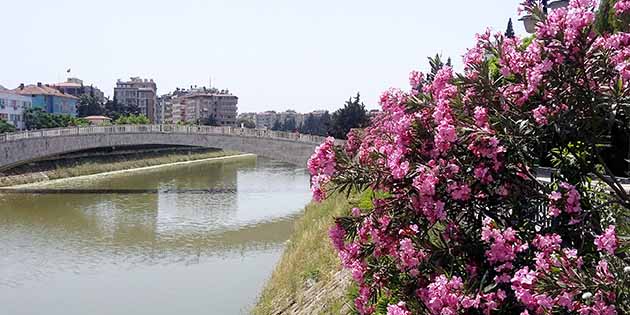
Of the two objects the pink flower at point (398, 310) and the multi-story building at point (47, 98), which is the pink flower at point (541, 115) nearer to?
the pink flower at point (398, 310)

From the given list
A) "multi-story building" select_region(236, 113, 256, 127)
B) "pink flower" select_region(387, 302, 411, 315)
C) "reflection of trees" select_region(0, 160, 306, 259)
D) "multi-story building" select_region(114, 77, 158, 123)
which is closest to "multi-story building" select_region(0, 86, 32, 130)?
"reflection of trees" select_region(0, 160, 306, 259)

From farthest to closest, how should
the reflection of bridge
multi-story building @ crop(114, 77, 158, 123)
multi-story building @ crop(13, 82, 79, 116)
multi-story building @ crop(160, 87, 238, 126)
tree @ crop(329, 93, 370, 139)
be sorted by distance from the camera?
multi-story building @ crop(160, 87, 238, 126)
multi-story building @ crop(114, 77, 158, 123)
multi-story building @ crop(13, 82, 79, 116)
tree @ crop(329, 93, 370, 139)
the reflection of bridge

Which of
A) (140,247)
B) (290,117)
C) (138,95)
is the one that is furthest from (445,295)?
(290,117)

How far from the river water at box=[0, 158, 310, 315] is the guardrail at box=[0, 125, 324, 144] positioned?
7.45 ft

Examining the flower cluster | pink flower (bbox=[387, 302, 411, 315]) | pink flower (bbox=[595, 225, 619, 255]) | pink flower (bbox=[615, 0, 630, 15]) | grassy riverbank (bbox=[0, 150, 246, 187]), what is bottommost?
grassy riverbank (bbox=[0, 150, 246, 187])

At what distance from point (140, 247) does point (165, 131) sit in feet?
42.5

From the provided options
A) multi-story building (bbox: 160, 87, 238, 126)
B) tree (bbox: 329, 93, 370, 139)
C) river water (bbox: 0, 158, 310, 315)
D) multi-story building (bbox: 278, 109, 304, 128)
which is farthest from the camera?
multi-story building (bbox: 278, 109, 304, 128)

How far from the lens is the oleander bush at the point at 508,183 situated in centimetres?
222

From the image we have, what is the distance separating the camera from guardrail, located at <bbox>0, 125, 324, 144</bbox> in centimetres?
2636

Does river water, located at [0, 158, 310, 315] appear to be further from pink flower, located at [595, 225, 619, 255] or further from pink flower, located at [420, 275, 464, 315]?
pink flower, located at [595, 225, 619, 255]

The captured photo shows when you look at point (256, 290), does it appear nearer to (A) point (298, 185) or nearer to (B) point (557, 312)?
(B) point (557, 312)

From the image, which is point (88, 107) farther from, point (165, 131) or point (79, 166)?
point (165, 131)

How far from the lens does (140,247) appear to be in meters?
14.6

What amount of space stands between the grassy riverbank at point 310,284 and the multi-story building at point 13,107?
43757 millimetres
